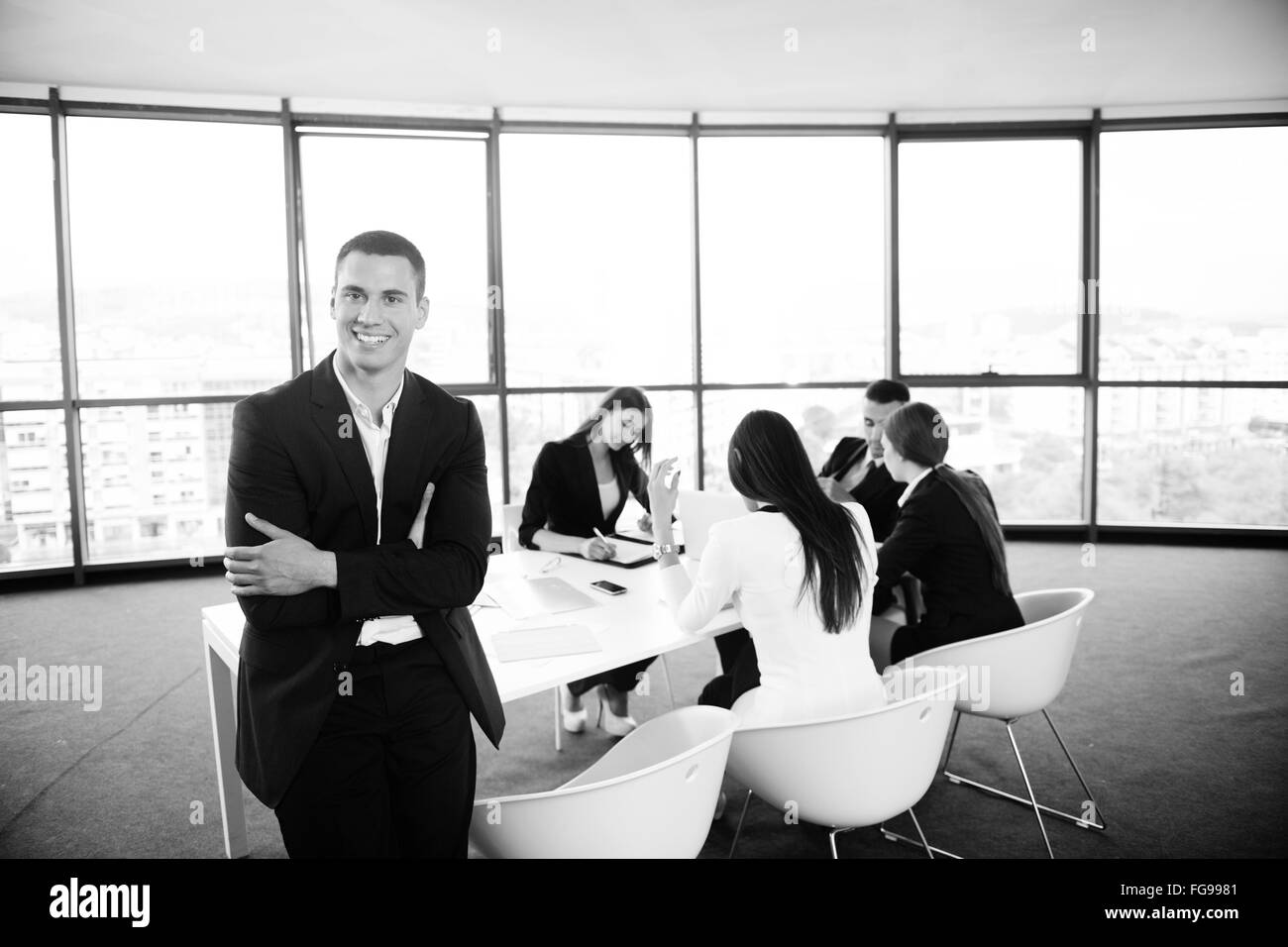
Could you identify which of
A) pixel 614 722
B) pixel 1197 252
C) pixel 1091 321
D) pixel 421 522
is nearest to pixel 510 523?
pixel 614 722

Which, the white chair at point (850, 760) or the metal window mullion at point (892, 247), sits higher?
the metal window mullion at point (892, 247)

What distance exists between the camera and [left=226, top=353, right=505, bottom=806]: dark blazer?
169 cm

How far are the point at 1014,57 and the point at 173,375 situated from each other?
640 cm

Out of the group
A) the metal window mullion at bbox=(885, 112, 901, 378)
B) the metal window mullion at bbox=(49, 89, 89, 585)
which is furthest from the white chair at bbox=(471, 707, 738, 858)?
the metal window mullion at bbox=(885, 112, 901, 378)

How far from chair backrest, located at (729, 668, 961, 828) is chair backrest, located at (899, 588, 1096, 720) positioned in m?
0.47

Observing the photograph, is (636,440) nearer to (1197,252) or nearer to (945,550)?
(945,550)

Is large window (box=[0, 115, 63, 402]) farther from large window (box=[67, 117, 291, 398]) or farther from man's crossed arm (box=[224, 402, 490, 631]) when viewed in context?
man's crossed arm (box=[224, 402, 490, 631])

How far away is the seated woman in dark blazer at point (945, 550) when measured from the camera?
115 inches

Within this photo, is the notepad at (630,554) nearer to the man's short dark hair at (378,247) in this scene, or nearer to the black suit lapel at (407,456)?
the black suit lapel at (407,456)

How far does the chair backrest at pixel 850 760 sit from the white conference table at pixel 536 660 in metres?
0.46

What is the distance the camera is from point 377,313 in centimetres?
182

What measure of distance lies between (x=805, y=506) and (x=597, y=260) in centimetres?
512

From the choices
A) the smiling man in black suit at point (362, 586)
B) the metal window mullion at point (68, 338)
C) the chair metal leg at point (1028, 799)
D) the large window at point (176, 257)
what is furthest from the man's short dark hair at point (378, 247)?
the metal window mullion at point (68, 338)
